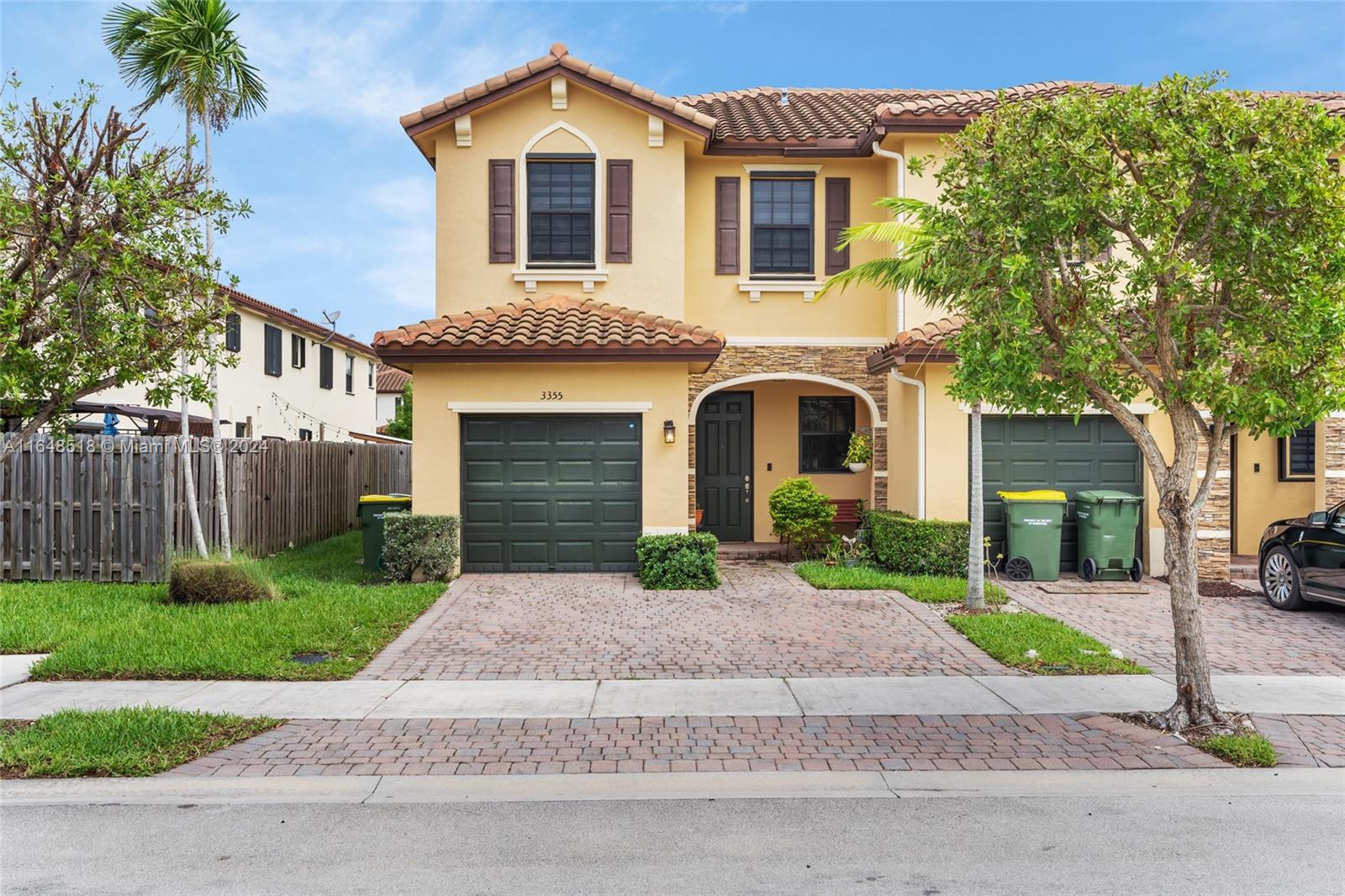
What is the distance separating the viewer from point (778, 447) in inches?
626

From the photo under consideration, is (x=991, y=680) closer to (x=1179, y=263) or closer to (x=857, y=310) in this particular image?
(x=1179, y=263)

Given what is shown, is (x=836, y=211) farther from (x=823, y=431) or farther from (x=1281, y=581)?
(x=1281, y=581)

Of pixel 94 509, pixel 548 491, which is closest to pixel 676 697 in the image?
pixel 548 491

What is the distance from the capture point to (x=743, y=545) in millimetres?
15328

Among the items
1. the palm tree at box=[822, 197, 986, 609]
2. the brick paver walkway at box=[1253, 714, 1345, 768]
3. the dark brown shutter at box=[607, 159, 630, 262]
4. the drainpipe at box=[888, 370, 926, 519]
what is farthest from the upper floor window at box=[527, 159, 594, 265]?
the brick paver walkway at box=[1253, 714, 1345, 768]

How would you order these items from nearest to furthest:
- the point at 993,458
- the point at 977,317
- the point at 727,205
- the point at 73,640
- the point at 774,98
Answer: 1. the point at 977,317
2. the point at 73,640
3. the point at 993,458
4. the point at 727,205
5. the point at 774,98

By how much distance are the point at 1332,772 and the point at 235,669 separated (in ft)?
27.4

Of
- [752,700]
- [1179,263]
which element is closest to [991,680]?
[752,700]

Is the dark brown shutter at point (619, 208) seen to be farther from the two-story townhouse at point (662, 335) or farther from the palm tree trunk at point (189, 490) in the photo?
the palm tree trunk at point (189, 490)

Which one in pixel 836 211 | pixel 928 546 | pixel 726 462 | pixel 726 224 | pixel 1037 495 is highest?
pixel 836 211

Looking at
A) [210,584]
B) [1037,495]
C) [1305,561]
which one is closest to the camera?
[210,584]

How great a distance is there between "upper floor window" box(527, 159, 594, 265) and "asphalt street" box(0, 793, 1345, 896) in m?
10.8

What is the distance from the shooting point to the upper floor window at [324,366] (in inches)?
1157

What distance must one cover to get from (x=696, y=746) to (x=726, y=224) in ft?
35.1
